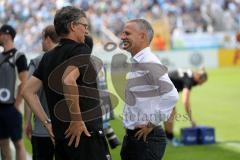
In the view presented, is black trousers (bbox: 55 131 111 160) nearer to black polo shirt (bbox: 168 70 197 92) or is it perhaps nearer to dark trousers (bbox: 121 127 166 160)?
dark trousers (bbox: 121 127 166 160)

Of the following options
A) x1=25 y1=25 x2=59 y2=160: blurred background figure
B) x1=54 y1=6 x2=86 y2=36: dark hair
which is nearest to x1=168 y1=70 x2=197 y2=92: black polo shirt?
x1=25 y1=25 x2=59 y2=160: blurred background figure

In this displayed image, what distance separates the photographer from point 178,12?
34438 millimetres

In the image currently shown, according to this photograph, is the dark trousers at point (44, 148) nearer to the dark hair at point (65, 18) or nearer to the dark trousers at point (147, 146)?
the dark trousers at point (147, 146)

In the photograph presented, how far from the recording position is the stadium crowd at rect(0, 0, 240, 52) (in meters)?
28.7

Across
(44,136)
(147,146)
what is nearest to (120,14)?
(44,136)

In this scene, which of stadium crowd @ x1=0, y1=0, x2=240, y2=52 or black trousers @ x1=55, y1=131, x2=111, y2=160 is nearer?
black trousers @ x1=55, y1=131, x2=111, y2=160

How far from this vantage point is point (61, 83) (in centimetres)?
450

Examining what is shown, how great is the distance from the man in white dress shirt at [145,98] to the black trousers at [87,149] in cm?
61

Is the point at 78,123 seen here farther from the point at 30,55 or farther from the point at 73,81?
the point at 30,55

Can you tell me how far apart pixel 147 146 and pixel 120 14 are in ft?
89.5

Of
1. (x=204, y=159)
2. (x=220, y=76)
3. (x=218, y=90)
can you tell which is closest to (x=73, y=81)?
(x=204, y=159)

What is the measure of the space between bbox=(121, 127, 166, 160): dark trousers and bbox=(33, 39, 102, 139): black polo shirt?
0.63 m

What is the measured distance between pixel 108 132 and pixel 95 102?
339 centimetres

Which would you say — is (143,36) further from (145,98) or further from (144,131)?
(144,131)
